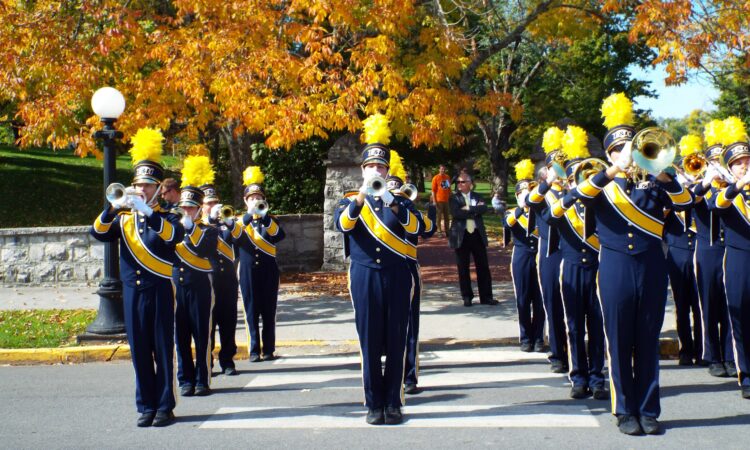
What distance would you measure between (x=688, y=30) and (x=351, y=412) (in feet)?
28.7

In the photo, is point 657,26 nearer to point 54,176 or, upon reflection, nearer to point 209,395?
point 209,395

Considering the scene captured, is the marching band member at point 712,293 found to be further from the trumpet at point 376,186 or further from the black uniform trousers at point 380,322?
the trumpet at point 376,186

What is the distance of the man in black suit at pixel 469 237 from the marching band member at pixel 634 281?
5.95 metres

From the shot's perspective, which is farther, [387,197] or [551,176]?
[551,176]

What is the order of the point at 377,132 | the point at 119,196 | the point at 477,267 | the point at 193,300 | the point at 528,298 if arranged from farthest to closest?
the point at 477,267 < the point at 528,298 < the point at 193,300 < the point at 377,132 < the point at 119,196

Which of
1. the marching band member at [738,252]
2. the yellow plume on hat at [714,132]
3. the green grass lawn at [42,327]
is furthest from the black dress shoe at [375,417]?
the green grass lawn at [42,327]

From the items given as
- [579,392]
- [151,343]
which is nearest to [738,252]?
[579,392]

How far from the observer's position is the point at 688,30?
1237 cm

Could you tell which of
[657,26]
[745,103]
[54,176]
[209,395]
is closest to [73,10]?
[209,395]

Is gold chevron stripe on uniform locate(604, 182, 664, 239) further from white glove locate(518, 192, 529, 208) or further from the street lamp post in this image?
the street lamp post

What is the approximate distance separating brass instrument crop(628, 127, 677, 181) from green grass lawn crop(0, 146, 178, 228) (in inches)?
766

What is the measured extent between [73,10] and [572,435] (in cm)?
1038

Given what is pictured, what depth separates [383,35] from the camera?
11.7m

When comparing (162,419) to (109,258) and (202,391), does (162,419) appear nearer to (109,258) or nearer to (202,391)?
(202,391)
